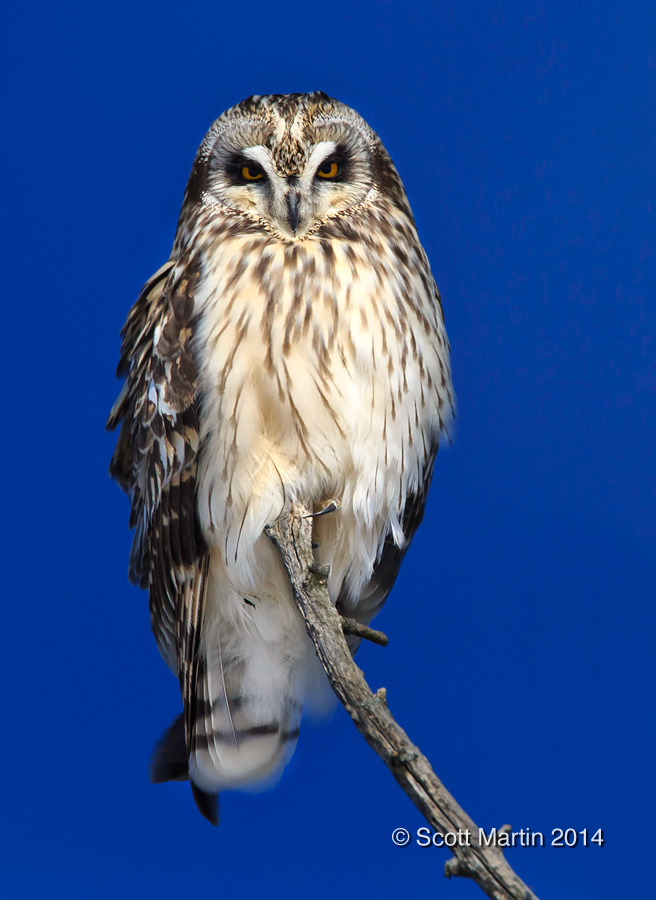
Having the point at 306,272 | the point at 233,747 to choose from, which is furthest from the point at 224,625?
the point at 306,272

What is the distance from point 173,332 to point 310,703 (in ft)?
2.63

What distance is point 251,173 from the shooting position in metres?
1.59

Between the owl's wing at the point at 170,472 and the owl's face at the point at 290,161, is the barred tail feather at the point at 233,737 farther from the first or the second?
the owl's face at the point at 290,161

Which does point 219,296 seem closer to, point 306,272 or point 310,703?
point 306,272

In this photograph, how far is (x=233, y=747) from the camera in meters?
1.76

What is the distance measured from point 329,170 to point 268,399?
0.41 meters

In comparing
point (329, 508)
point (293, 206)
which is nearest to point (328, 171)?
point (293, 206)

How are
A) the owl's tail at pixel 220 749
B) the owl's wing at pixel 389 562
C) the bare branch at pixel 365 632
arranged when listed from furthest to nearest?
1. the owl's wing at pixel 389 562
2. the owl's tail at pixel 220 749
3. the bare branch at pixel 365 632

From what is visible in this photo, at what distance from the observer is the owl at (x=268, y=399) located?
5.06 feet

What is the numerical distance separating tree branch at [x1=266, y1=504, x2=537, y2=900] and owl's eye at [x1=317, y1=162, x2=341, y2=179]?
569 mm

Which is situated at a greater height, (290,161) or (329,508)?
(290,161)

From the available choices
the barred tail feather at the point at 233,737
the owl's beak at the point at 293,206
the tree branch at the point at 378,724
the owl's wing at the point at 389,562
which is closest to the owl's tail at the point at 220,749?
the barred tail feather at the point at 233,737

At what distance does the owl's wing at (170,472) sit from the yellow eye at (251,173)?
0.62ft

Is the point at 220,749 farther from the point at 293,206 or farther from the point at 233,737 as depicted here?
the point at 293,206
